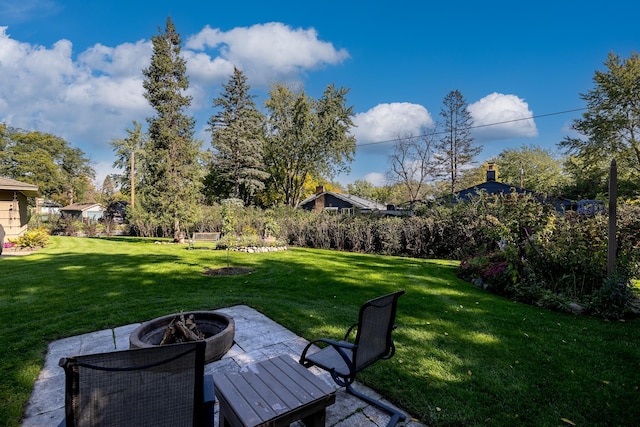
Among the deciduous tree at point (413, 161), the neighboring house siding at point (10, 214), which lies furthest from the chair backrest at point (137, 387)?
the deciduous tree at point (413, 161)

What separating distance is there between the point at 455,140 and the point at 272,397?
34095 mm

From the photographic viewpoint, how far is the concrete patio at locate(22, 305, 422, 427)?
236 centimetres

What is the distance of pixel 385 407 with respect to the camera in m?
2.45

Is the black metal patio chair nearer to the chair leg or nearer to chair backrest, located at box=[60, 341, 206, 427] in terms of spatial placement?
the chair leg

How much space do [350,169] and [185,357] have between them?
3416 centimetres

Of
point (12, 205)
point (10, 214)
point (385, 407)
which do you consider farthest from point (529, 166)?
point (10, 214)

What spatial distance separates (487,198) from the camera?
394 inches

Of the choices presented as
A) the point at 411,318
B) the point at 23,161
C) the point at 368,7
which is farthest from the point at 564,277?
the point at 23,161

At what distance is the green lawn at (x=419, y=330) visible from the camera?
2.57 metres

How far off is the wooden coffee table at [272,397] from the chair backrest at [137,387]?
11.2 inches

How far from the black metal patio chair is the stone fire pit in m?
1.11

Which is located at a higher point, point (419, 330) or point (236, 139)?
point (236, 139)

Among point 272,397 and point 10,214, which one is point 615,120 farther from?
point 10,214

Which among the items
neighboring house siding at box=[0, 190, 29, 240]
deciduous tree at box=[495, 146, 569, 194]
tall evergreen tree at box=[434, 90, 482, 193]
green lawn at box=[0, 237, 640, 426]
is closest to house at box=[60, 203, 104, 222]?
neighboring house siding at box=[0, 190, 29, 240]
